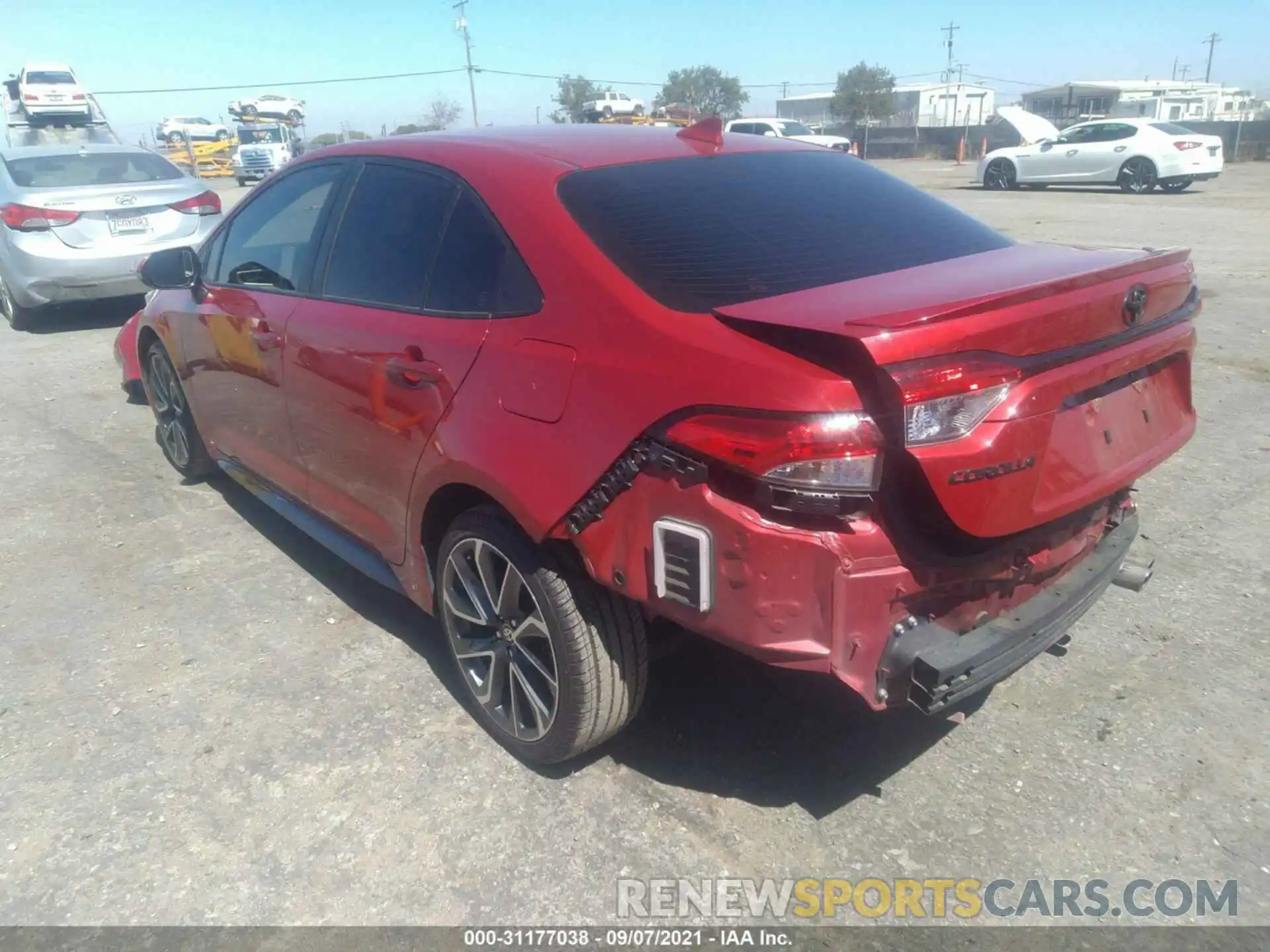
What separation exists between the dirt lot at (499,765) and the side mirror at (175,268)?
1.23 metres

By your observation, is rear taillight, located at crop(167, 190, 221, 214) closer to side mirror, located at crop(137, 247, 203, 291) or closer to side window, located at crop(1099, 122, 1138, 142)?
side mirror, located at crop(137, 247, 203, 291)

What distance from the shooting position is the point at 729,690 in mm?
3215

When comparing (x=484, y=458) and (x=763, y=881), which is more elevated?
(x=484, y=458)

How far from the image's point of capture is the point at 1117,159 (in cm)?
2011

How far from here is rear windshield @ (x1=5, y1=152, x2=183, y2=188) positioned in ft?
28.9

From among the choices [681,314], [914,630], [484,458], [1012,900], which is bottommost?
[1012,900]

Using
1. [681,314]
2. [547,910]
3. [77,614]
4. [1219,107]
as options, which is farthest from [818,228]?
[1219,107]

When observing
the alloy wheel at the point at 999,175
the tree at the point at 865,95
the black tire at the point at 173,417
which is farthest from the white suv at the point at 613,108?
the black tire at the point at 173,417

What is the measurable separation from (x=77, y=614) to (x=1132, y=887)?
3.75 m

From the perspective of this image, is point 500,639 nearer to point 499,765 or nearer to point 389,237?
point 499,765

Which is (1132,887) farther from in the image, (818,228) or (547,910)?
(818,228)

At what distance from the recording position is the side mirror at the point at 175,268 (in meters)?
4.25

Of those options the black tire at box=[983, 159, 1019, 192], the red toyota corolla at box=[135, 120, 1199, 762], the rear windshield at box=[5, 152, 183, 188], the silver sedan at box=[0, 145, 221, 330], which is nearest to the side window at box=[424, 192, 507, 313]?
the red toyota corolla at box=[135, 120, 1199, 762]

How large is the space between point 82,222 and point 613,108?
112 feet
